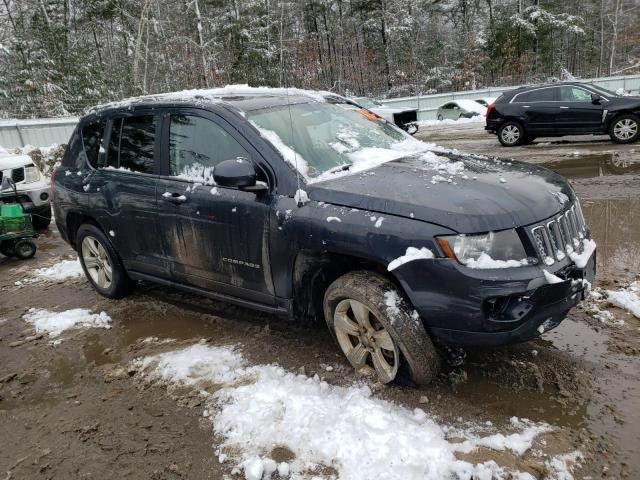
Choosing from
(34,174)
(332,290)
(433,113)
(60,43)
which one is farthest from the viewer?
(433,113)

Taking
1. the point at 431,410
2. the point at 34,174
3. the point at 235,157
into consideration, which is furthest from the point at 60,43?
the point at 431,410

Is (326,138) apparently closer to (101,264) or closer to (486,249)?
(486,249)

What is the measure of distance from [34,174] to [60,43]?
18.4m

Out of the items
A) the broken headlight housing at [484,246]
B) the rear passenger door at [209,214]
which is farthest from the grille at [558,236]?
the rear passenger door at [209,214]

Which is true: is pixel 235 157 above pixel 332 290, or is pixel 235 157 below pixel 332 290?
above

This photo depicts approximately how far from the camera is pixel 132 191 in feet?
14.0

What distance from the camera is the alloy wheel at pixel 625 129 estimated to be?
11594 mm

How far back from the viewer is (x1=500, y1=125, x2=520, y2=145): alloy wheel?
13383 millimetres

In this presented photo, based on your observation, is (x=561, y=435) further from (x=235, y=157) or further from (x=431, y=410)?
(x=235, y=157)

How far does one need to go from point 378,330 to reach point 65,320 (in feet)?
10.6

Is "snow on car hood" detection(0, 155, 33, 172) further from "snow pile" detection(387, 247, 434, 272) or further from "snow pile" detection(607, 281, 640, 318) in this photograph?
"snow pile" detection(607, 281, 640, 318)

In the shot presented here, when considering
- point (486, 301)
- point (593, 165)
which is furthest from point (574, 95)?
point (486, 301)

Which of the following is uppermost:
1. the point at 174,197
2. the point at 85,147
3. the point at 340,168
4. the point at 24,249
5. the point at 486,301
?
the point at 85,147

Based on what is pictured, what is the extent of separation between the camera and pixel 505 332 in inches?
106
